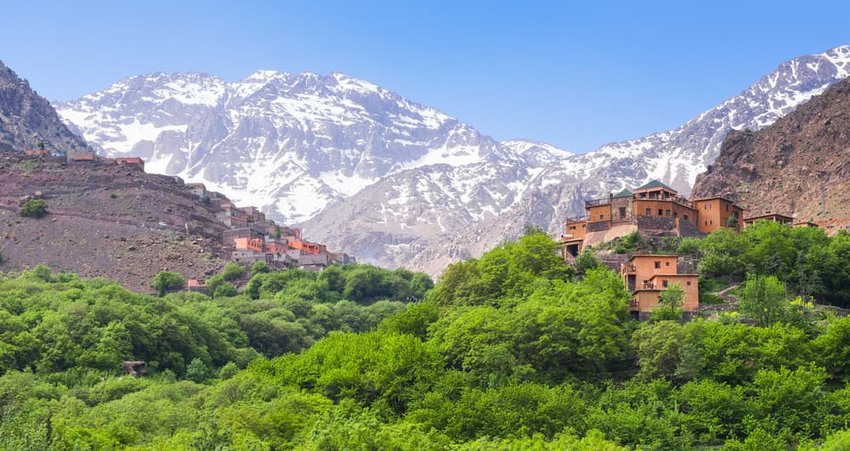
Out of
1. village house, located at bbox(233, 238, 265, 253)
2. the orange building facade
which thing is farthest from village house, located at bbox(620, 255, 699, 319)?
village house, located at bbox(233, 238, 265, 253)

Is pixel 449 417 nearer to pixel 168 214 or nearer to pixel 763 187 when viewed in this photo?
pixel 763 187

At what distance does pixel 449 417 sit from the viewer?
75.4 metres

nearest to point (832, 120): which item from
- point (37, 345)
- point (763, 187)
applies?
point (763, 187)

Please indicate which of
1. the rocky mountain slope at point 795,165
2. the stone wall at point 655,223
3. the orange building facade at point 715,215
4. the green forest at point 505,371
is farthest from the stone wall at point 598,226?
the rocky mountain slope at point 795,165

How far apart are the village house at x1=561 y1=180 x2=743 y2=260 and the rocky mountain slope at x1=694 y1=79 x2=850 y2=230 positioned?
151 feet

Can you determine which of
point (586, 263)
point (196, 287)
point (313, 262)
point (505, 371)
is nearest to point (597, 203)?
point (586, 263)

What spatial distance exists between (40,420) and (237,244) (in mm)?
109565

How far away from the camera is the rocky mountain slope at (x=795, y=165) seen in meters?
158

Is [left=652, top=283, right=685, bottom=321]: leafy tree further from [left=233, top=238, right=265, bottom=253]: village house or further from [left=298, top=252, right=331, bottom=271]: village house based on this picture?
[left=233, top=238, right=265, bottom=253]: village house

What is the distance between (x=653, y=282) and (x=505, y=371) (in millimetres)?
15536

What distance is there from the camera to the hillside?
170 meters

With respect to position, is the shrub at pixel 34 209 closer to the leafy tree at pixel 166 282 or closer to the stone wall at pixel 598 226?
the leafy tree at pixel 166 282

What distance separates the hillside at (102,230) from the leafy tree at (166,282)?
211 centimetres

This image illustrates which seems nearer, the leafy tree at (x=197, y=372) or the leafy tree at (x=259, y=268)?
the leafy tree at (x=197, y=372)
